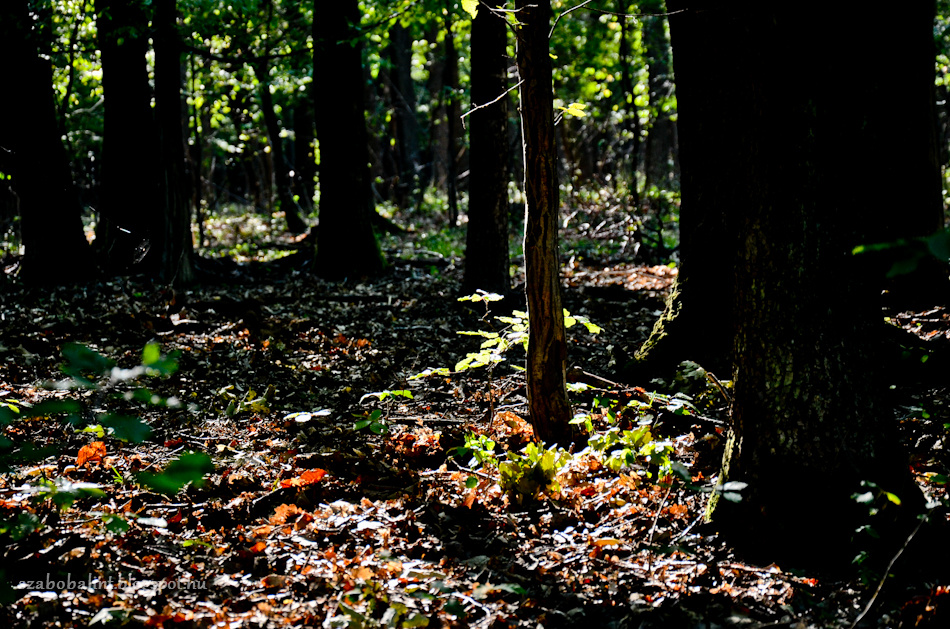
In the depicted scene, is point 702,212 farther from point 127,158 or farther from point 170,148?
point 127,158

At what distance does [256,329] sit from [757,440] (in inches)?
214

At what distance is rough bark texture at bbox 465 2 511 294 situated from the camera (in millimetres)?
7512

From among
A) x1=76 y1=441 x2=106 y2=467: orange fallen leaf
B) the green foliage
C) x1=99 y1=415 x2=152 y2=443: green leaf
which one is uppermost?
x1=99 y1=415 x2=152 y2=443: green leaf

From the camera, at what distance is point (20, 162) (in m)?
8.74

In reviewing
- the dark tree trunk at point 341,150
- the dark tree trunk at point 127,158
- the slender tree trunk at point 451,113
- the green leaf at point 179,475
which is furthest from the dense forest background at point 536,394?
the slender tree trunk at point 451,113

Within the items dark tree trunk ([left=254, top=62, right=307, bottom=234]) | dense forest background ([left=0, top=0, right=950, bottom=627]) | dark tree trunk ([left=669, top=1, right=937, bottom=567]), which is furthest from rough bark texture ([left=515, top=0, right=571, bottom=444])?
dark tree trunk ([left=254, top=62, right=307, bottom=234])

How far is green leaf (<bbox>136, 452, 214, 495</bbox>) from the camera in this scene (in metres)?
1.80

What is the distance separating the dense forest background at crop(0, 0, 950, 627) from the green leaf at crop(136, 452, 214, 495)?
0.01 metres

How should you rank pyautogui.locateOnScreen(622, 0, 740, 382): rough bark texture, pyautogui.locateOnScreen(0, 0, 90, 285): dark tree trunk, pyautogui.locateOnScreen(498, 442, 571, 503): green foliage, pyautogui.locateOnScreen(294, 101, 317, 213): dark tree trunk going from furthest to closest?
pyautogui.locateOnScreen(294, 101, 317, 213): dark tree trunk → pyautogui.locateOnScreen(0, 0, 90, 285): dark tree trunk → pyautogui.locateOnScreen(622, 0, 740, 382): rough bark texture → pyautogui.locateOnScreen(498, 442, 571, 503): green foliage

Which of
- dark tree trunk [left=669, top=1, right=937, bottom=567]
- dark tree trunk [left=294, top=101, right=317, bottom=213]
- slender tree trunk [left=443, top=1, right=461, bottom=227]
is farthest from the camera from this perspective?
dark tree trunk [left=294, top=101, right=317, bottom=213]

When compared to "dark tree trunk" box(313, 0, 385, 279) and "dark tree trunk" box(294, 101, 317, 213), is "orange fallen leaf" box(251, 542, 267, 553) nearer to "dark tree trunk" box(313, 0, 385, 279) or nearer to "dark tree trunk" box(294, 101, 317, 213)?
"dark tree trunk" box(313, 0, 385, 279)

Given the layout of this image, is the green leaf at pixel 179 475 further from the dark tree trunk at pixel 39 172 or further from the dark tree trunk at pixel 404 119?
the dark tree trunk at pixel 404 119

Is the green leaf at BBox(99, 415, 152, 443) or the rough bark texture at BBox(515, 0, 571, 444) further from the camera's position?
the rough bark texture at BBox(515, 0, 571, 444)

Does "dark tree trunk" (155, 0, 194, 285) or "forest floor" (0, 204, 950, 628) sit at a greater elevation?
"dark tree trunk" (155, 0, 194, 285)
